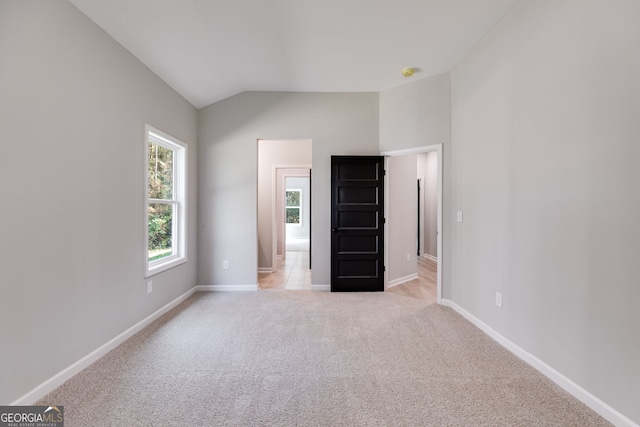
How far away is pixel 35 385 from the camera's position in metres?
1.60

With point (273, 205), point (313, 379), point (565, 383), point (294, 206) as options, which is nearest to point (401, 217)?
point (273, 205)

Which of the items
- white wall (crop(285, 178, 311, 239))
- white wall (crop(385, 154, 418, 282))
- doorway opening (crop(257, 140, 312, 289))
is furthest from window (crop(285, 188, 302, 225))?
white wall (crop(385, 154, 418, 282))

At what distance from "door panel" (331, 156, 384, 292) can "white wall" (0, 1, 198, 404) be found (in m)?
2.34

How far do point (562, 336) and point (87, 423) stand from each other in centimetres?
294

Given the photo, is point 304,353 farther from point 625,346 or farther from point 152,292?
point 625,346

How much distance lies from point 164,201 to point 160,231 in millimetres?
371

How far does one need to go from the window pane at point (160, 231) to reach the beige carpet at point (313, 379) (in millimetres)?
834

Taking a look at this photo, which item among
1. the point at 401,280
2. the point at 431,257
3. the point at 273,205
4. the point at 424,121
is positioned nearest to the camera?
the point at 424,121

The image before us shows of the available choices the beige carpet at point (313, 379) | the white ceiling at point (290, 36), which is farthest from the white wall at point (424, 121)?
the beige carpet at point (313, 379)

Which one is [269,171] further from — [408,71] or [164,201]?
[408,71]

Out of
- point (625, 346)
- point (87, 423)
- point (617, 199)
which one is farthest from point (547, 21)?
point (87, 423)

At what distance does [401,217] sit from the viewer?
4273 mm

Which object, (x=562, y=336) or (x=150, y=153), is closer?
(x=562, y=336)

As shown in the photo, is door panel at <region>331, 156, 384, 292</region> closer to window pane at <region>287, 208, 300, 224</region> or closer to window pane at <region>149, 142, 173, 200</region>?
window pane at <region>149, 142, 173, 200</region>
